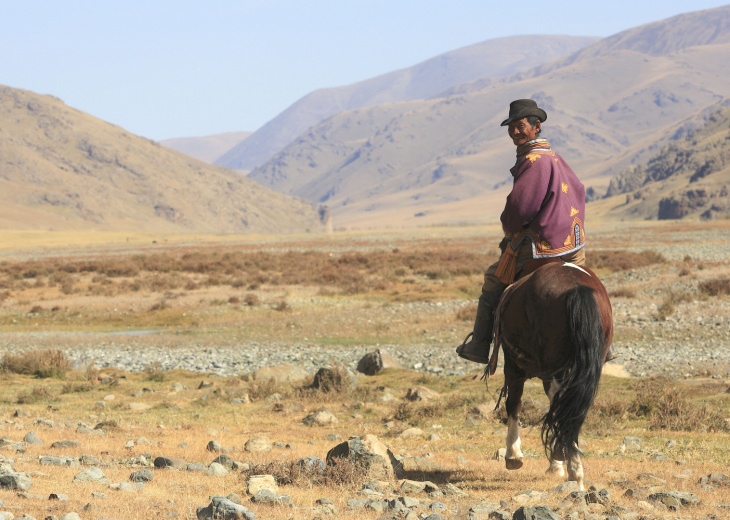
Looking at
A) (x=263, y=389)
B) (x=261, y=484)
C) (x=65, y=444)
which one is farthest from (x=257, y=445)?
(x=263, y=389)

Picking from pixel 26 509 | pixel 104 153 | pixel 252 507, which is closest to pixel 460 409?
pixel 252 507

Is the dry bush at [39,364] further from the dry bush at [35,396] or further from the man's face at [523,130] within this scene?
the man's face at [523,130]

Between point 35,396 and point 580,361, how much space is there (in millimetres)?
11221

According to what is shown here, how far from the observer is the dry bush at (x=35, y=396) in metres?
14.4

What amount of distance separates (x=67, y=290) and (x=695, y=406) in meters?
32.1

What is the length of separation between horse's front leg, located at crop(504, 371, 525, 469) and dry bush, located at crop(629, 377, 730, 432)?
141 inches

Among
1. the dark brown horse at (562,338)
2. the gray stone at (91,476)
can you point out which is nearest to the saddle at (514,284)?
the dark brown horse at (562,338)

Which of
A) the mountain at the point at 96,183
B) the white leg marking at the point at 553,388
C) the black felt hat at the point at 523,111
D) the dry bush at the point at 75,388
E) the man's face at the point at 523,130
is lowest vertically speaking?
the dry bush at the point at 75,388

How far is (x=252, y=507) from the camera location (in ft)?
21.3

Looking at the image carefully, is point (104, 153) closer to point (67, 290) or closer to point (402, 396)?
point (67, 290)

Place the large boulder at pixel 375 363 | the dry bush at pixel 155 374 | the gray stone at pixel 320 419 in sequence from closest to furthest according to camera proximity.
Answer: the gray stone at pixel 320 419 → the dry bush at pixel 155 374 → the large boulder at pixel 375 363

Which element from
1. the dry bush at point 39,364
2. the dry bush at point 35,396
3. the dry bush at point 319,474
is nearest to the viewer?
the dry bush at point 319,474

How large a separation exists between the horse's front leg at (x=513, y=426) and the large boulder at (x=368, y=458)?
1.18 metres

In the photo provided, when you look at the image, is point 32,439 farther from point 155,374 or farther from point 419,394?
point 155,374
